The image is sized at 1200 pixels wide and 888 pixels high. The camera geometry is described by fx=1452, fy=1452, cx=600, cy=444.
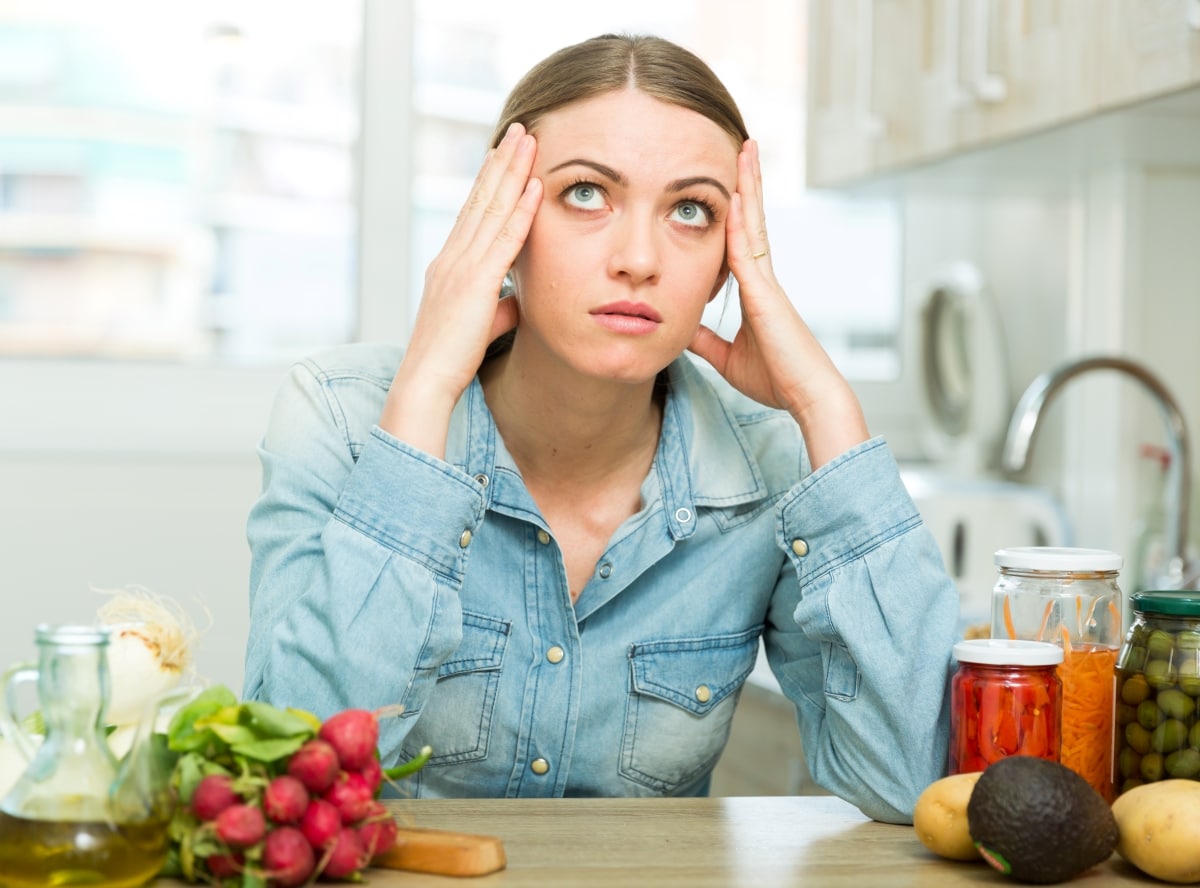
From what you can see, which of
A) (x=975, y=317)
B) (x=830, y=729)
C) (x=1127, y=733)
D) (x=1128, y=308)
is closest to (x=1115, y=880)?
(x=1127, y=733)

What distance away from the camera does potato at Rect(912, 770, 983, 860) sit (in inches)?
37.1

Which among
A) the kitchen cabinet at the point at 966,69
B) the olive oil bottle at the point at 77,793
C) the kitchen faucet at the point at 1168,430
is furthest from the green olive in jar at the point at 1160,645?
the kitchen faucet at the point at 1168,430

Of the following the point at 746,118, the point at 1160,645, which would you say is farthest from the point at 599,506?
the point at 746,118

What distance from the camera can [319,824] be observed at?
2.65ft

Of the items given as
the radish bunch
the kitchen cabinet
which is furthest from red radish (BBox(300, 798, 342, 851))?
the kitchen cabinet

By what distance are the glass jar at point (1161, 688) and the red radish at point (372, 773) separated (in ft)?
1.73

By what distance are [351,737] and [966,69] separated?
1.77 meters

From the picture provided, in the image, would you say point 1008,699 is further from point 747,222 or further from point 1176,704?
point 747,222

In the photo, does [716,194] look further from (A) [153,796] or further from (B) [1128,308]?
(B) [1128,308]

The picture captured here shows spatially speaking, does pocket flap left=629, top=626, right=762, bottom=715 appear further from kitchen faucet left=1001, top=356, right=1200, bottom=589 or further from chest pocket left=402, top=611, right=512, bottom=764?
kitchen faucet left=1001, top=356, right=1200, bottom=589

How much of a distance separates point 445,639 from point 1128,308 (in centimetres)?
175

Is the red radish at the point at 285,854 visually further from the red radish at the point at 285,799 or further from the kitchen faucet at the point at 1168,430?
the kitchen faucet at the point at 1168,430

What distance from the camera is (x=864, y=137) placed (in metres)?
2.59

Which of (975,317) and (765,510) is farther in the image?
(975,317)
